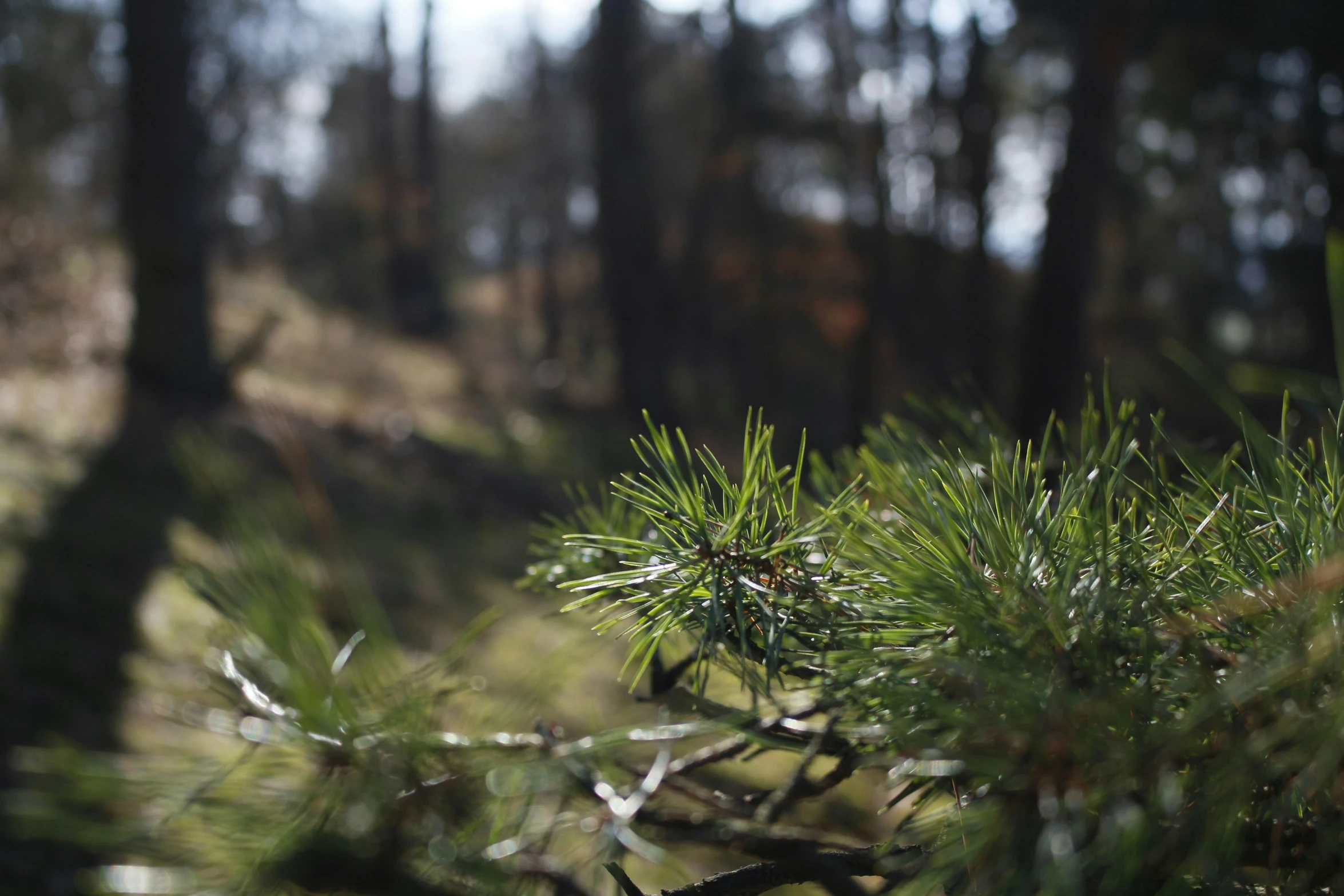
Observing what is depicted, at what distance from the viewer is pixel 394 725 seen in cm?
64

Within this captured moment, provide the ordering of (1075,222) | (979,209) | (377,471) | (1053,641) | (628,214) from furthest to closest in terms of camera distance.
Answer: (979,209), (628,214), (1075,222), (377,471), (1053,641)

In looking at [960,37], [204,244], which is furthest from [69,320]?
[960,37]

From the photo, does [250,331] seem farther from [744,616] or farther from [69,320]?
[744,616]

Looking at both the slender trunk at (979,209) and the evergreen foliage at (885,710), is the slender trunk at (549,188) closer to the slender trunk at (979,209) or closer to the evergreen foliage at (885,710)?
the slender trunk at (979,209)

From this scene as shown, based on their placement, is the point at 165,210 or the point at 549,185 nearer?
the point at 165,210

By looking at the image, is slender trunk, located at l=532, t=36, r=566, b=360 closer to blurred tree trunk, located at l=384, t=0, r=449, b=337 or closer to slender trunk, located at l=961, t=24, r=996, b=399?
blurred tree trunk, located at l=384, t=0, r=449, b=337

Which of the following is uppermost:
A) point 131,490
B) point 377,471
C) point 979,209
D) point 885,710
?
point 979,209

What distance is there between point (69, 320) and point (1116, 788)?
411 inches

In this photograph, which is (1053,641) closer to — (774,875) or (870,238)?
(774,875)

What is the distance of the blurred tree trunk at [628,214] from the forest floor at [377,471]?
2.97 ft

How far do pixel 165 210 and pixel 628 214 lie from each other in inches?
226

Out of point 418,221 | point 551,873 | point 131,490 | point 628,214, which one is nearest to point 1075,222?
point 628,214

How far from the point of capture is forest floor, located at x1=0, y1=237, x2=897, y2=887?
3.55 m

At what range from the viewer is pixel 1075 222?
8.16m
